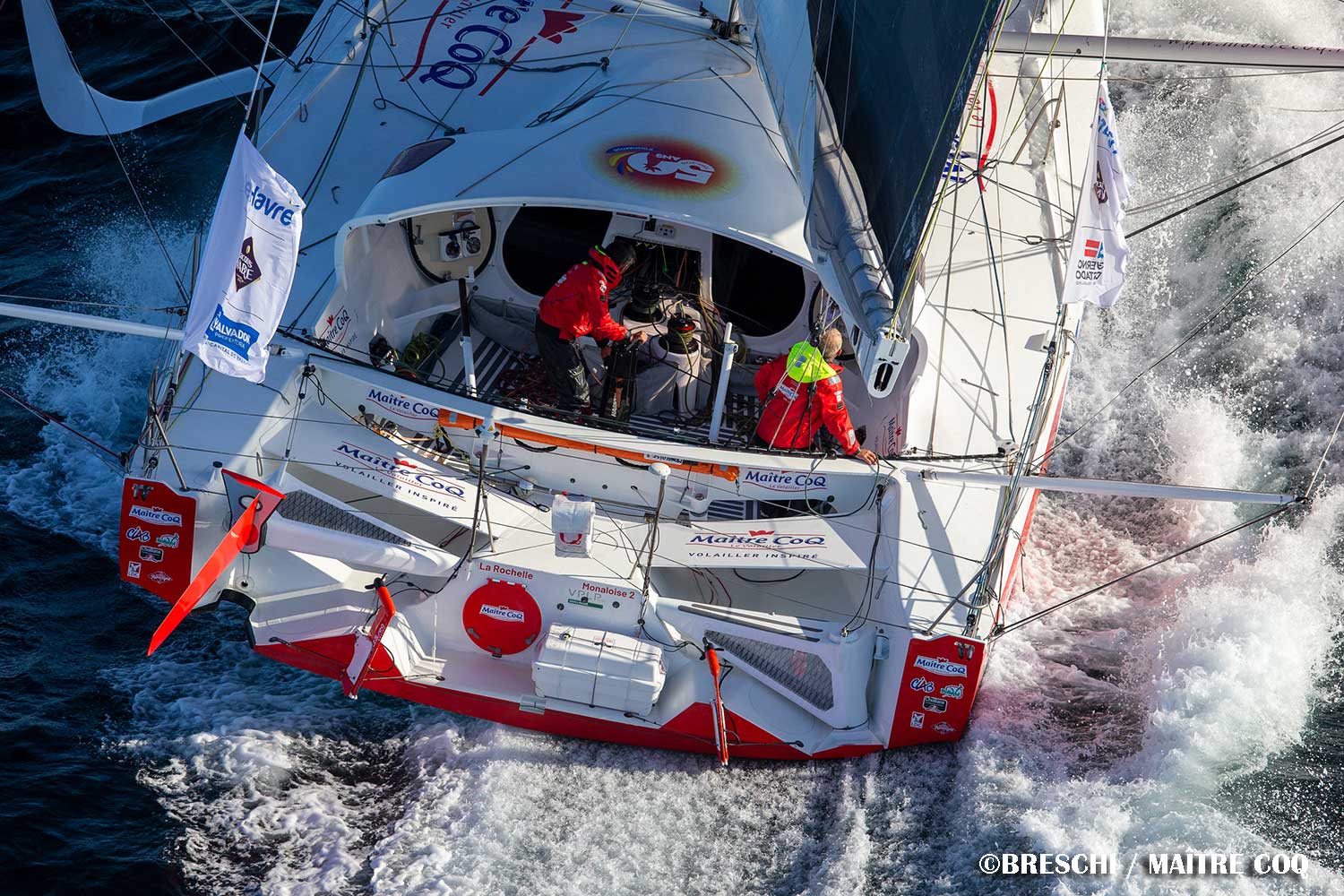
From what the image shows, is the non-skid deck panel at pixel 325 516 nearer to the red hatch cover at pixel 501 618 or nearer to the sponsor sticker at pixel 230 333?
the red hatch cover at pixel 501 618

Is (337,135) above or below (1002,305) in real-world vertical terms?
above

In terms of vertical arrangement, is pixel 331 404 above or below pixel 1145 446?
below

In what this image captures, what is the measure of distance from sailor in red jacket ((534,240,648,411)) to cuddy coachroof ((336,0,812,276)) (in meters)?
0.47

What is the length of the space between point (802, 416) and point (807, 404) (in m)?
0.06

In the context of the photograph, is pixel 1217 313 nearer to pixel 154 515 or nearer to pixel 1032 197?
pixel 1032 197

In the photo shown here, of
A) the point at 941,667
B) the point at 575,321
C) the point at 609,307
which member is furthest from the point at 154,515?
the point at 941,667

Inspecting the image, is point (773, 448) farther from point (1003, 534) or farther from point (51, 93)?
point (51, 93)

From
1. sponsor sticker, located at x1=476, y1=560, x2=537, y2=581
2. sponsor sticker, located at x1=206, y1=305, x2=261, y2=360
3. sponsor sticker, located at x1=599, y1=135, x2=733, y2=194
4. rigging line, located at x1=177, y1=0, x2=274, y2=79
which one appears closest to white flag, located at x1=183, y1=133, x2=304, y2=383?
sponsor sticker, located at x1=206, y1=305, x2=261, y2=360

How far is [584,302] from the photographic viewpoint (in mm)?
6043

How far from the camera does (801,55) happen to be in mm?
6199

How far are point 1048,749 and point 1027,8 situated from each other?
4053mm

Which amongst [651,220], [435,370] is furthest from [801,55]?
[435,370]

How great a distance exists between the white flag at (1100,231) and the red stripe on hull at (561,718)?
2071 millimetres

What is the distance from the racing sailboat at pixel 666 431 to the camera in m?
5.30
